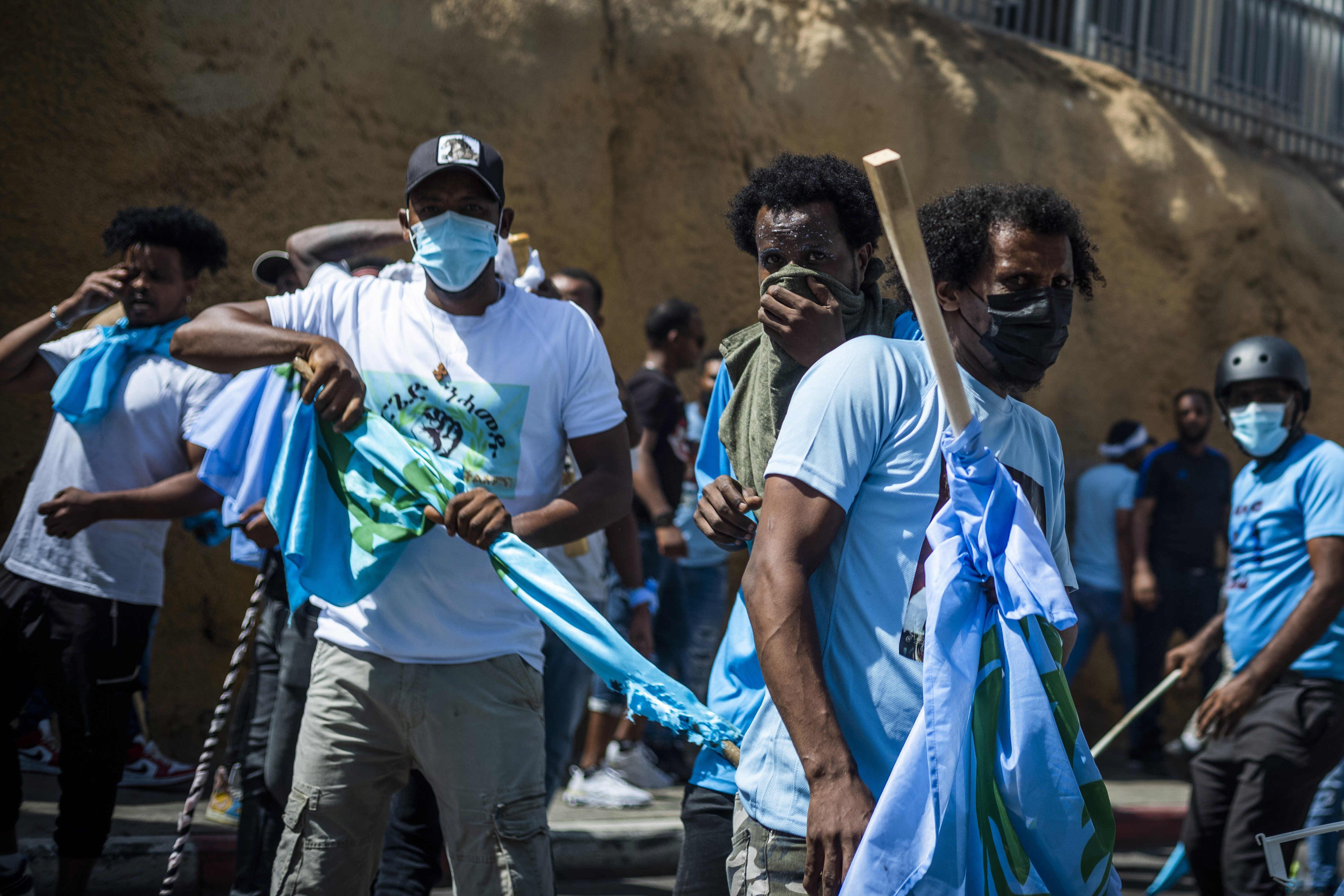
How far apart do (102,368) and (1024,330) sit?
3.29 metres

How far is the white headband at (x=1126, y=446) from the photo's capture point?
9.38m

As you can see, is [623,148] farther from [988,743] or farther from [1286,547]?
[988,743]

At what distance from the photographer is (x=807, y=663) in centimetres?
205

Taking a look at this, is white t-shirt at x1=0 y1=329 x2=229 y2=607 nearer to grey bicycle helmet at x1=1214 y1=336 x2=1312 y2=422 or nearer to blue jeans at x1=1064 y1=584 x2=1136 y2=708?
grey bicycle helmet at x1=1214 y1=336 x2=1312 y2=422

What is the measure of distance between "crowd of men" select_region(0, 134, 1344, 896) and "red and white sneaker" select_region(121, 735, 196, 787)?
511 mm

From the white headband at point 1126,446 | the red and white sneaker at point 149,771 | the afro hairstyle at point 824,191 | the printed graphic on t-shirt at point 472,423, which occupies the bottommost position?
the red and white sneaker at point 149,771

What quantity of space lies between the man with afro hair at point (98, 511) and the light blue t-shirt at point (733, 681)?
218 cm

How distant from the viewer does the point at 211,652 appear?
7.02 meters

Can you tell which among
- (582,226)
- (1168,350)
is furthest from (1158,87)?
(582,226)

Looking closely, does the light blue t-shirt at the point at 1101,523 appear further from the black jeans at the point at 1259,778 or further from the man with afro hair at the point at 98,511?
the man with afro hair at the point at 98,511

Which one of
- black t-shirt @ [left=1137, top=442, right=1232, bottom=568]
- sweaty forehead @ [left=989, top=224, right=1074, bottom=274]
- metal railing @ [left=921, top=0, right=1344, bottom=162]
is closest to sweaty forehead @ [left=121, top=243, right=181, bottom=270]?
sweaty forehead @ [left=989, top=224, right=1074, bottom=274]

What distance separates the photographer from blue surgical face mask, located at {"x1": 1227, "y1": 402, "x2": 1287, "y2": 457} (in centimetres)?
464

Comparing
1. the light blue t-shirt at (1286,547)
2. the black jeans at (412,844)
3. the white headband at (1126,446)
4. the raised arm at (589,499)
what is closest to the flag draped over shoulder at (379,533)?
the raised arm at (589,499)

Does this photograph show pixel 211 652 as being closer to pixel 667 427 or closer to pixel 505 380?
pixel 667 427
